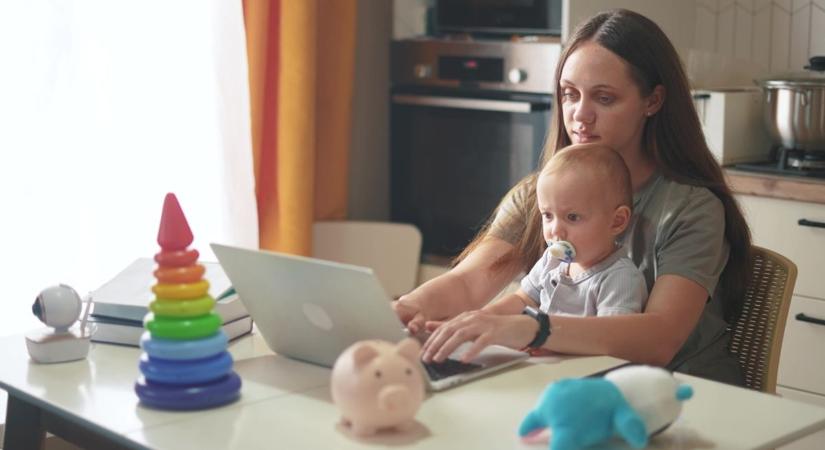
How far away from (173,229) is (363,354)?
338 millimetres

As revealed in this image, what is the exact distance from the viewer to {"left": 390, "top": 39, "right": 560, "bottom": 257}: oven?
11.4 ft

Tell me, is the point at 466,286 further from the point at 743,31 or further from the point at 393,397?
the point at 743,31

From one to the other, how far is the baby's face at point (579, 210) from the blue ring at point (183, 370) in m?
0.61

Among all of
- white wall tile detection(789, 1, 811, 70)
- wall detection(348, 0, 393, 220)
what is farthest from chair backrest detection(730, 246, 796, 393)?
wall detection(348, 0, 393, 220)

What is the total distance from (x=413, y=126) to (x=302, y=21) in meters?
0.53

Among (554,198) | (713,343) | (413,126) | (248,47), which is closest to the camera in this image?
(554,198)

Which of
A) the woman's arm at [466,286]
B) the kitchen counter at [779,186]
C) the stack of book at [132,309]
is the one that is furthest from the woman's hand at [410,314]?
the kitchen counter at [779,186]

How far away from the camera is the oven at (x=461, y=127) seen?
346 cm

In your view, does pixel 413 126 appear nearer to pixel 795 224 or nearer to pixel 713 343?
pixel 795 224

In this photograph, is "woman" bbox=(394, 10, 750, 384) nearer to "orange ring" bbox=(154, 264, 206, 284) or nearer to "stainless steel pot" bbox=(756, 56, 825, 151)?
"orange ring" bbox=(154, 264, 206, 284)

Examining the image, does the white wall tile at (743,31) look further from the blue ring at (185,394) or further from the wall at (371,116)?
the blue ring at (185,394)

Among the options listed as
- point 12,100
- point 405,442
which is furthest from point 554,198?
point 12,100

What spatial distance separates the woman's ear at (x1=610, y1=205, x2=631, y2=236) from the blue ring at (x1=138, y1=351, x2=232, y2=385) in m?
0.69

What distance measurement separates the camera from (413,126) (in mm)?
3789
